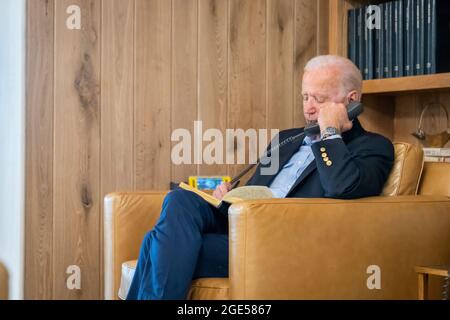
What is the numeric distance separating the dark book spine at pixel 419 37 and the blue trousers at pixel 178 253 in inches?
45.9

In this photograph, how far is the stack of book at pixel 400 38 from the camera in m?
2.68

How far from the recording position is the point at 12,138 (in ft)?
8.47

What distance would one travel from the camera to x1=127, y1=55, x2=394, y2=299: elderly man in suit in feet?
6.27

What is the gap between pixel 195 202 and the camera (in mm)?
2086

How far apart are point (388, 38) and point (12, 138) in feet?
5.13

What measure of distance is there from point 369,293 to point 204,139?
1.14 m

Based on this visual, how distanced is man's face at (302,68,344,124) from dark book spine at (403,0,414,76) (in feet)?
1.80

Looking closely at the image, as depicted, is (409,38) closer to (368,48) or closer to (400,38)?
(400,38)

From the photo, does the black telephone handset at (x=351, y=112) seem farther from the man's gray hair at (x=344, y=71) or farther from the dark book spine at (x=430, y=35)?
the dark book spine at (x=430, y=35)

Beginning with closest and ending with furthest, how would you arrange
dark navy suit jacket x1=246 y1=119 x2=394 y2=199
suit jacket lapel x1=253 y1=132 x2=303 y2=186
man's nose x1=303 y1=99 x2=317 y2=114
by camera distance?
1. dark navy suit jacket x1=246 y1=119 x2=394 y2=199
2. man's nose x1=303 y1=99 x2=317 y2=114
3. suit jacket lapel x1=253 y1=132 x2=303 y2=186

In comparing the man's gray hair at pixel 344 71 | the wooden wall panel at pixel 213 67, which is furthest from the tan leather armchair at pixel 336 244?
the wooden wall panel at pixel 213 67

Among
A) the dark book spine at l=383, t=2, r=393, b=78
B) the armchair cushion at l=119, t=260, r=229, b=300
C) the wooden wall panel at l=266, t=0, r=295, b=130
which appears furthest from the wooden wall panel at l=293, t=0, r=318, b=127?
the armchair cushion at l=119, t=260, r=229, b=300

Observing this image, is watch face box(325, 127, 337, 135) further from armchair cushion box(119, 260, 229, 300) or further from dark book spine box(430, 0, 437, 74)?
dark book spine box(430, 0, 437, 74)
